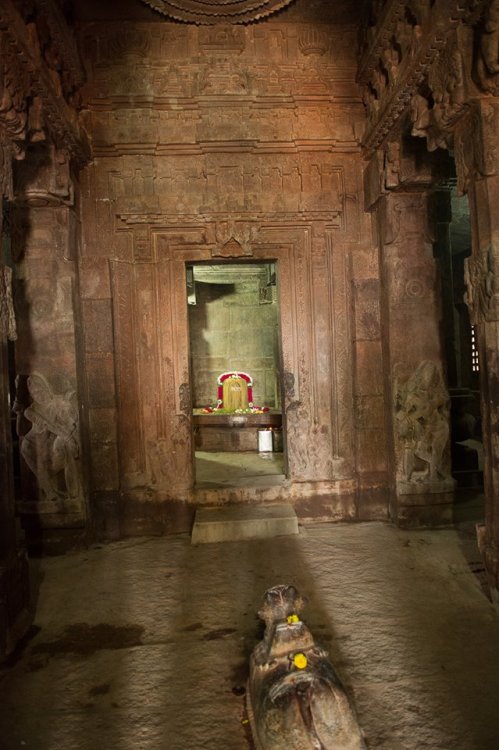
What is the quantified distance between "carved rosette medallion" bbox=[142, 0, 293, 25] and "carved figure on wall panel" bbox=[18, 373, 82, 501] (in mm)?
4395

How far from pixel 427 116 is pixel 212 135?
258 cm

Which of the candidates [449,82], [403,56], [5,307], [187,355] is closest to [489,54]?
[449,82]

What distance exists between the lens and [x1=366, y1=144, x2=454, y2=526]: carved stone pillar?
17.7 feet

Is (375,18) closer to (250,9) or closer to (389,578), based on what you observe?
→ (250,9)

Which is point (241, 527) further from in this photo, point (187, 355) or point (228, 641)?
point (187, 355)

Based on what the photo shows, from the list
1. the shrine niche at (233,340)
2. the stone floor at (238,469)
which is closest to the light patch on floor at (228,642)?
the stone floor at (238,469)

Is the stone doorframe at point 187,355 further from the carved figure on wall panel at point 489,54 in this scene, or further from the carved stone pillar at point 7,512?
the carved figure on wall panel at point 489,54

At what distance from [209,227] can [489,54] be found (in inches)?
131

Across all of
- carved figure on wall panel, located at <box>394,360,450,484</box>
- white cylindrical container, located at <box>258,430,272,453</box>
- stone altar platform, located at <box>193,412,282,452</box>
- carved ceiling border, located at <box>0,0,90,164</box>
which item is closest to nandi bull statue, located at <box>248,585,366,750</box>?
carved figure on wall panel, located at <box>394,360,450,484</box>

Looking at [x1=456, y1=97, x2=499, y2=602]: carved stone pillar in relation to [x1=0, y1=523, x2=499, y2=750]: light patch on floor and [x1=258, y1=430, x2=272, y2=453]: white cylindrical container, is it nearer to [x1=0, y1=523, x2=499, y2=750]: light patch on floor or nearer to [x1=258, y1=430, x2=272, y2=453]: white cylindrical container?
[x1=0, y1=523, x2=499, y2=750]: light patch on floor

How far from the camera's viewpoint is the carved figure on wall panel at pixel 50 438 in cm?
518

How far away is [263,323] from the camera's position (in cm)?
1212

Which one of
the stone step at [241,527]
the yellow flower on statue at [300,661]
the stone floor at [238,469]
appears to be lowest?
the stone step at [241,527]

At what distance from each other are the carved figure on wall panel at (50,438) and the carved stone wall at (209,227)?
421 mm
